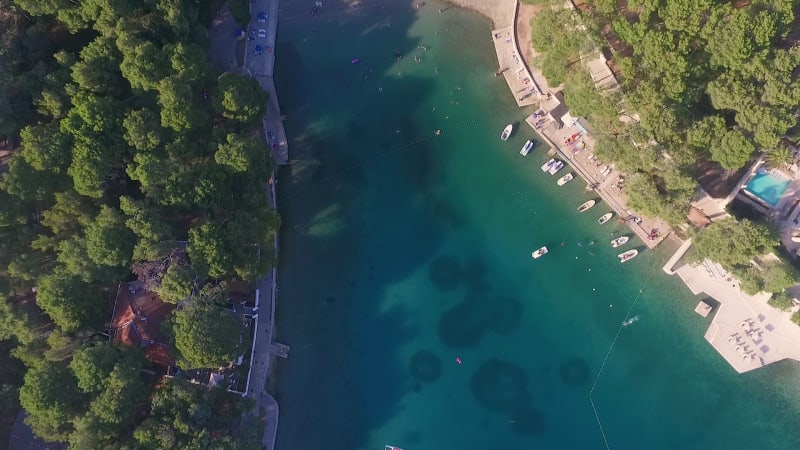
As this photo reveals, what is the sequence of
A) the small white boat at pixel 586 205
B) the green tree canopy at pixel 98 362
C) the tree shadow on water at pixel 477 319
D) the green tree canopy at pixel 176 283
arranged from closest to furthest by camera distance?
1. the green tree canopy at pixel 98 362
2. the green tree canopy at pixel 176 283
3. the small white boat at pixel 586 205
4. the tree shadow on water at pixel 477 319

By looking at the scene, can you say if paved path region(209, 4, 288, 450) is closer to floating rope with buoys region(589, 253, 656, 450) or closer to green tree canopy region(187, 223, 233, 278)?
green tree canopy region(187, 223, 233, 278)

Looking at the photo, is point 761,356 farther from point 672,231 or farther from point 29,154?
point 29,154

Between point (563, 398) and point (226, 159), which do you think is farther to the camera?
point (563, 398)

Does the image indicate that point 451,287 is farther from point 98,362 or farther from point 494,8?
point 98,362

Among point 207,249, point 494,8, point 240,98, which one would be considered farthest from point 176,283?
point 494,8

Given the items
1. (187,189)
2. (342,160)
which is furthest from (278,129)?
(187,189)

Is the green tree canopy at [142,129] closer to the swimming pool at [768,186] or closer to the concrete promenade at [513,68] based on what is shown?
the concrete promenade at [513,68]

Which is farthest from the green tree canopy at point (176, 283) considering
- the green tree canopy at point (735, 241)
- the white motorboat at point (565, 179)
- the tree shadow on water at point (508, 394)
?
the green tree canopy at point (735, 241)
